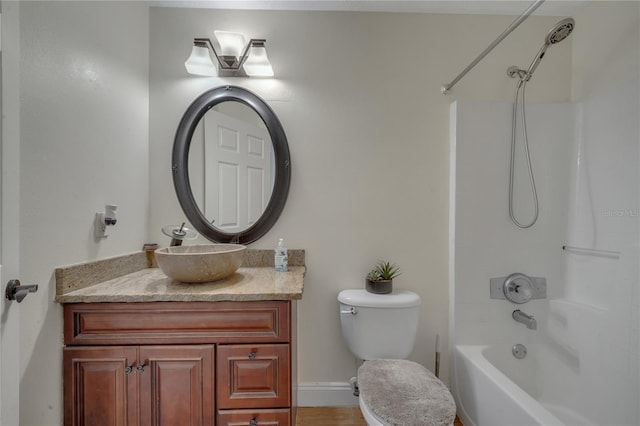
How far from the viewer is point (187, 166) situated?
1.58 meters

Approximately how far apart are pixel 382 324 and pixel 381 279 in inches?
9.1

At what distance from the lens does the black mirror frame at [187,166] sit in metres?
1.57

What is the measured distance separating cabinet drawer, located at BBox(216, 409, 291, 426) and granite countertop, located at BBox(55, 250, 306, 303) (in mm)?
437

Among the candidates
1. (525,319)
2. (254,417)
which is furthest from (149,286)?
(525,319)

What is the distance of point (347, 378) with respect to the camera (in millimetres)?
1603

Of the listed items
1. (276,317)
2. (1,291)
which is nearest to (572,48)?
(276,317)

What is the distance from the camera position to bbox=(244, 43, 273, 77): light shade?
4.78ft

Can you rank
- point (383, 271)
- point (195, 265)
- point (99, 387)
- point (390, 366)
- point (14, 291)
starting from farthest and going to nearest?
point (383, 271) → point (390, 366) → point (195, 265) → point (99, 387) → point (14, 291)

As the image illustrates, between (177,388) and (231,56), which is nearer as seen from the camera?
(177,388)

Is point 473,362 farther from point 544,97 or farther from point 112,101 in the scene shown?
point 112,101

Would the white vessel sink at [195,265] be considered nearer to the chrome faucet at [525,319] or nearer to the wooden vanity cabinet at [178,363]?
the wooden vanity cabinet at [178,363]

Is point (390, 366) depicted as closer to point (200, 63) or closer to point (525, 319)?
point (525, 319)

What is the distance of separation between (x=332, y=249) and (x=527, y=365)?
1.26 meters

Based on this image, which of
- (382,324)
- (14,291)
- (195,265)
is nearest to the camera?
(14,291)
